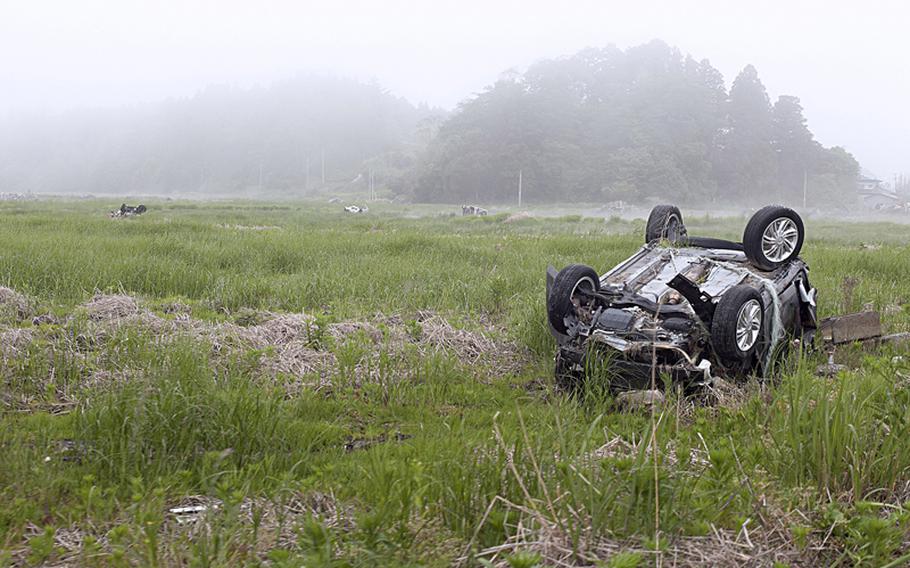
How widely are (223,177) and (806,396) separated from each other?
12876 centimetres

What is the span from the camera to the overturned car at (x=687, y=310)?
16.6 ft

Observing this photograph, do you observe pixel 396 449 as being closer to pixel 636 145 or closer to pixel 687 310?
pixel 687 310

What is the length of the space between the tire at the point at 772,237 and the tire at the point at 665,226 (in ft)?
3.73

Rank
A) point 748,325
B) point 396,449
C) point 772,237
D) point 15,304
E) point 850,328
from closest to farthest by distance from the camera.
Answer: point 396,449 → point 748,325 → point 772,237 → point 850,328 → point 15,304

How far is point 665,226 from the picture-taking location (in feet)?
23.8

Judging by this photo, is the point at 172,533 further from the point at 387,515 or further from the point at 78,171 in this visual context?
the point at 78,171

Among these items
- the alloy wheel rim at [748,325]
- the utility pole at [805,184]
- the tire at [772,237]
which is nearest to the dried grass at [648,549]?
the alloy wheel rim at [748,325]

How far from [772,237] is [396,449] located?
412 cm

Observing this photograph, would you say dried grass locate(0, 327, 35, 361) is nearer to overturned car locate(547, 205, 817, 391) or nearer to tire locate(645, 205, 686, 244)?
overturned car locate(547, 205, 817, 391)

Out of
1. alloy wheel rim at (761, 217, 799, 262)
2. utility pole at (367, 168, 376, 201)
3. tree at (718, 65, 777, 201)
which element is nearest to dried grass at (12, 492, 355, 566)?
alloy wheel rim at (761, 217, 799, 262)

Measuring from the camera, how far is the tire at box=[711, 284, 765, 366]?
500 cm

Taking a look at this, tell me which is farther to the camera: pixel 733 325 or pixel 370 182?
pixel 370 182

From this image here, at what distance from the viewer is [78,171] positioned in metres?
145

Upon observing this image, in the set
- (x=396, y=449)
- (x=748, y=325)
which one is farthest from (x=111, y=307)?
(x=748, y=325)
